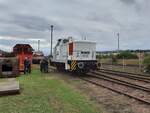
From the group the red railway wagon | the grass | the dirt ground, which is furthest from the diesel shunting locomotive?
the grass

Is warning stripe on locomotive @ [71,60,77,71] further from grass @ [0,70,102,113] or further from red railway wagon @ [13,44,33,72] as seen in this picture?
grass @ [0,70,102,113]

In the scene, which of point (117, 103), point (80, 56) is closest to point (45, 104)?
point (117, 103)

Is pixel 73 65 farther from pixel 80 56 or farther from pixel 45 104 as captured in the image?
pixel 45 104

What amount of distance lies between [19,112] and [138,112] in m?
4.09

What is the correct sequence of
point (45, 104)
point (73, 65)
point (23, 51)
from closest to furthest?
point (45, 104)
point (73, 65)
point (23, 51)

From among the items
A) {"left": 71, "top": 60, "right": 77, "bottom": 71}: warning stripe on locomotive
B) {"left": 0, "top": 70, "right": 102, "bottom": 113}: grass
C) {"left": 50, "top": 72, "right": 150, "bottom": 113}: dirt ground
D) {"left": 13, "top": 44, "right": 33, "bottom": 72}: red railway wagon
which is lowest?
{"left": 50, "top": 72, "right": 150, "bottom": 113}: dirt ground

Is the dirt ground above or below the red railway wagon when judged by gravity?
below

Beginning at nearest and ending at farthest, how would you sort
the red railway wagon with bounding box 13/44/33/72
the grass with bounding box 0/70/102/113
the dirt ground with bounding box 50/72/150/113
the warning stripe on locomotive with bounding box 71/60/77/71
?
the grass with bounding box 0/70/102/113, the dirt ground with bounding box 50/72/150/113, the warning stripe on locomotive with bounding box 71/60/77/71, the red railway wagon with bounding box 13/44/33/72

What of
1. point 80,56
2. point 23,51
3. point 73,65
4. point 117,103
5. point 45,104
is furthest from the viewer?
point 23,51

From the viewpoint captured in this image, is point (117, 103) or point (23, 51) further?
point (23, 51)

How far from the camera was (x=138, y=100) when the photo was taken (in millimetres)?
11336

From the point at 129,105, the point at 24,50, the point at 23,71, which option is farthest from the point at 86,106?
the point at 24,50

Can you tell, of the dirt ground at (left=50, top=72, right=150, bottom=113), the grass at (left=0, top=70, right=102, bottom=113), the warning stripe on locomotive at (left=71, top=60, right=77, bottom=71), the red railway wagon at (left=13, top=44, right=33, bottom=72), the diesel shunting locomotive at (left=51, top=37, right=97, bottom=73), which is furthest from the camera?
the red railway wagon at (left=13, top=44, right=33, bottom=72)

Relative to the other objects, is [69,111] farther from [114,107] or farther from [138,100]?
[138,100]
